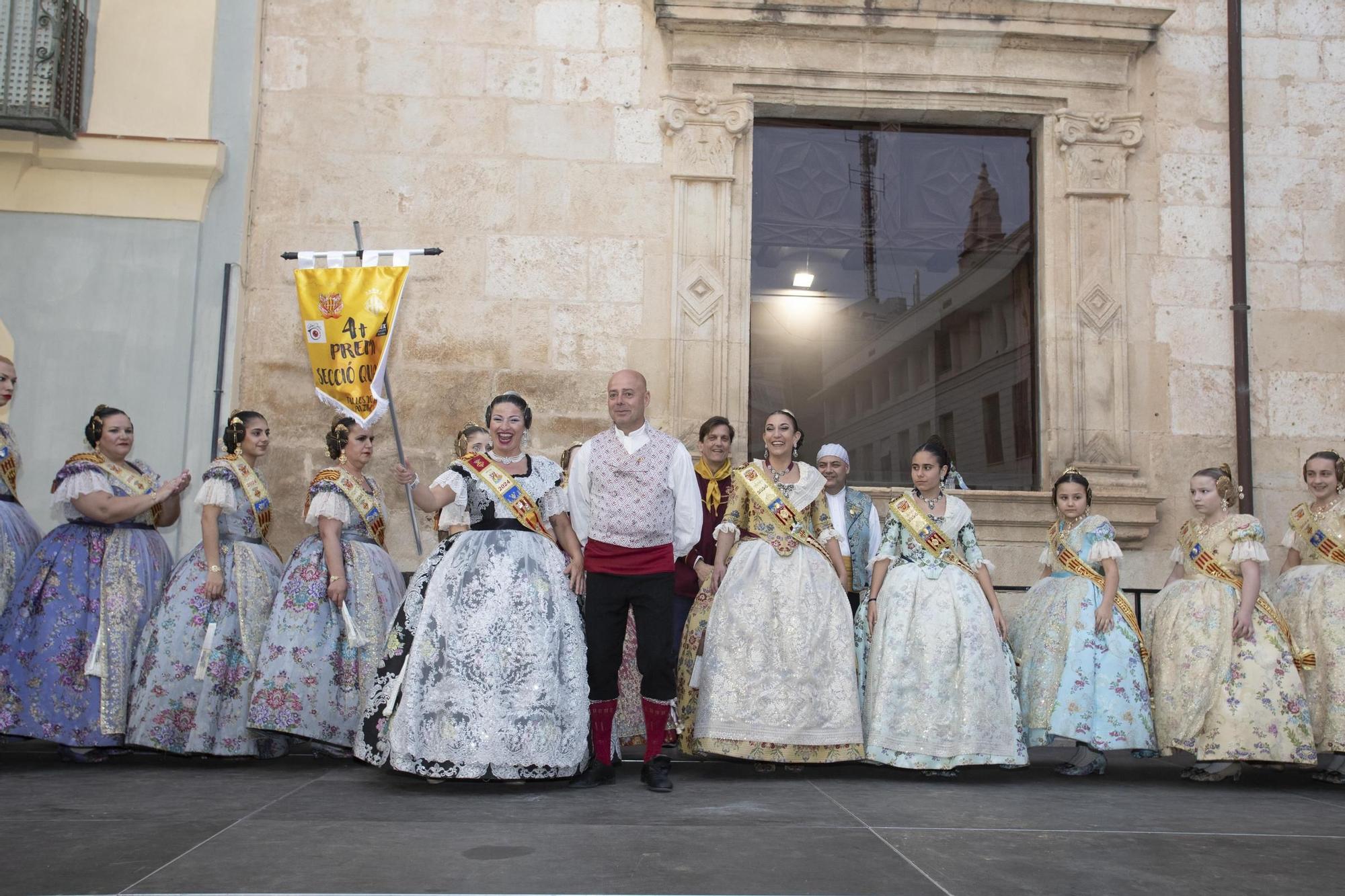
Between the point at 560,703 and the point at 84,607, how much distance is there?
2675mm

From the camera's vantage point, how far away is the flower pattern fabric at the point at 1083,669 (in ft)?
20.8

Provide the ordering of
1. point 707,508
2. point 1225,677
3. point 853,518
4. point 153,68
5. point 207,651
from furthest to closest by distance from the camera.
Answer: point 153,68, point 853,518, point 707,508, point 1225,677, point 207,651

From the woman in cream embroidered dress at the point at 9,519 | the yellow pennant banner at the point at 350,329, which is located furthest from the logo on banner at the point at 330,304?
the woman in cream embroidered dress at the point at 9,519

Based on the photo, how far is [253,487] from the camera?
672cm

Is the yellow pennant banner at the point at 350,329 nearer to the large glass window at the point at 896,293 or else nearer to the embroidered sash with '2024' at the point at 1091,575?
the large glass window at the point at 896,293

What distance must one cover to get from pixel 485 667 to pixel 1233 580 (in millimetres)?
3920

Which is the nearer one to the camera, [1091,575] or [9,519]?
[9,519]

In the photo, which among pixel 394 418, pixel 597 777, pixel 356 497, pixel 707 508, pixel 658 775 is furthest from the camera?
pixel 394 418

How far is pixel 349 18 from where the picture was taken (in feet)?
29.5

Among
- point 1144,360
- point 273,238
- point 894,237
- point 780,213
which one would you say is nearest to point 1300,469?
point 1144,360

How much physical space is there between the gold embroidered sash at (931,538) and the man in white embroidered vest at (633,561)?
132 centimetres

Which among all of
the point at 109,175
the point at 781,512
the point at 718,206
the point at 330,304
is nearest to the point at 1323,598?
the point at 781,512

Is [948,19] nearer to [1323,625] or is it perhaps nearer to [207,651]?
[1323,625]

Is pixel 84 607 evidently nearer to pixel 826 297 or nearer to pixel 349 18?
pixel 349 18
